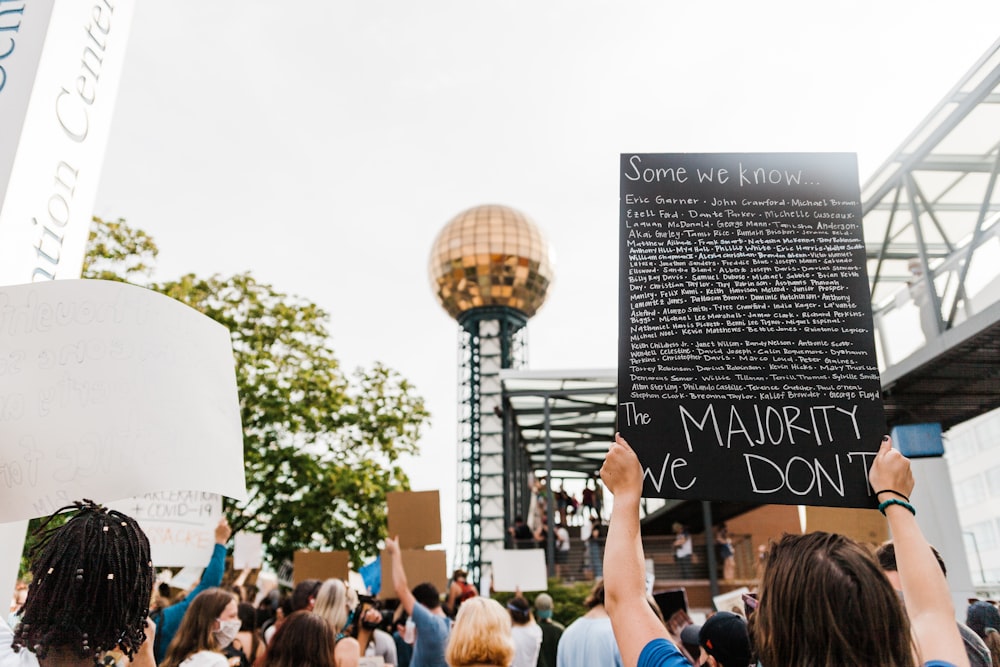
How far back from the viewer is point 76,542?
2.03 metres

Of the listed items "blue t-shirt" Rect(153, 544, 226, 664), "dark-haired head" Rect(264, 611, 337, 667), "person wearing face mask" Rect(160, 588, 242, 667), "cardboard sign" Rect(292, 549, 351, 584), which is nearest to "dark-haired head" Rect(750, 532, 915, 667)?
"dark-haired head" Rect(264, 611, 337, 667)

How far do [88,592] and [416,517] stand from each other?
6010mm

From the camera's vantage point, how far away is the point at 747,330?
2867 mm

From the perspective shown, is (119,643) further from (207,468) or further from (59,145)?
(59,145)

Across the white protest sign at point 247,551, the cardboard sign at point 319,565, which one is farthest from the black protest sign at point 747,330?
the white protest sign at point 247,551

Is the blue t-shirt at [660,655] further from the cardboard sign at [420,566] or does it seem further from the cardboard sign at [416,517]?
the cardboard sign at [420,566]

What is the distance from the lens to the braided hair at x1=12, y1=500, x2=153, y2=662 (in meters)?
1.96

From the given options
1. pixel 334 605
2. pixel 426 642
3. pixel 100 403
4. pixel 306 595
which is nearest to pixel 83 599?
pixel 100 403

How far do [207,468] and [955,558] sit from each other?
34.0 feet

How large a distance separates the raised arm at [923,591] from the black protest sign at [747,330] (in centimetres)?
41

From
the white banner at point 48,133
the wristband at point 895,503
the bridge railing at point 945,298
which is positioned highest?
the bridge railing at point 945,298

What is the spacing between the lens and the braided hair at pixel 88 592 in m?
1.96

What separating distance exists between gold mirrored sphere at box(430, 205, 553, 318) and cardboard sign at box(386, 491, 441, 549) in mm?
36929

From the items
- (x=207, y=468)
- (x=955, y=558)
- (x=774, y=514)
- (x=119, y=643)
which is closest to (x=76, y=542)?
(x=119, y=643)
